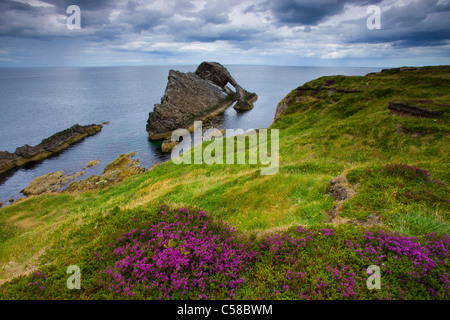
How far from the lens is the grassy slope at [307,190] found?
34.1 feet

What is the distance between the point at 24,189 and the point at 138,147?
95.1 feet

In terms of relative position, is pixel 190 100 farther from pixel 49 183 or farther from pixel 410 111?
pixel 410 111

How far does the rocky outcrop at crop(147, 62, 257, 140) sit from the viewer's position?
80562 millimetres

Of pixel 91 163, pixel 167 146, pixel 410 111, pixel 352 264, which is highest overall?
pixel 410 111

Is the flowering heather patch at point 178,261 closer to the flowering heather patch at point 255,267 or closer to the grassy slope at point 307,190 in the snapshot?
the flowering heather patch at point 255,267

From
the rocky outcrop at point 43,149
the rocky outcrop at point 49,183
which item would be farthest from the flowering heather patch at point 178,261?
the rocky outcrop at point 43,149

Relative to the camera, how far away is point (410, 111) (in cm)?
3331

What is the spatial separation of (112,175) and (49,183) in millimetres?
14027

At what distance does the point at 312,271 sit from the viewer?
21.8ft

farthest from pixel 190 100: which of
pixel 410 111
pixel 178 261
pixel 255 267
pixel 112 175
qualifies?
pixel 255 267

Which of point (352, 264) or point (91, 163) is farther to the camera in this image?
point (91, 163)

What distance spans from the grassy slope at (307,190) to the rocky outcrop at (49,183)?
1531 centimetres
